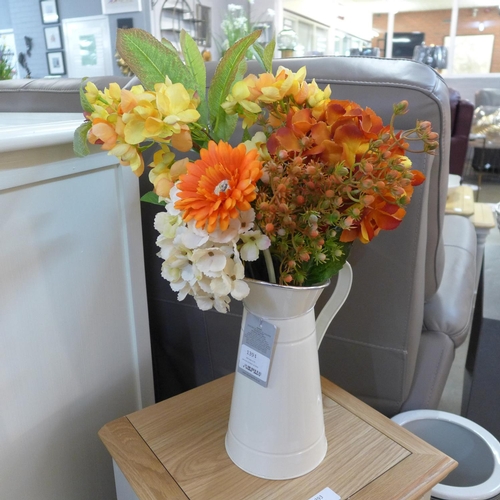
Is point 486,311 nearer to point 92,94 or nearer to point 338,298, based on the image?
point 338,298

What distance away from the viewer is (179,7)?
199 inches

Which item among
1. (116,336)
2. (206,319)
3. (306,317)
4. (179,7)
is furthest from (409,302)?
(179,7)

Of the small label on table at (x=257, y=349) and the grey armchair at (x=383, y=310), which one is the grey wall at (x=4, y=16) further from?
the small label on table at (x=257, y=349)

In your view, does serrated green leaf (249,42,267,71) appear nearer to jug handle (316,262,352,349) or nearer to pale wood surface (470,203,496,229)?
jug handle (316,262,352,349)

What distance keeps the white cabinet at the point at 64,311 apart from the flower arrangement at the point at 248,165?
16 cm

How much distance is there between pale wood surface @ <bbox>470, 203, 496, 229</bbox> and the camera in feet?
6.14

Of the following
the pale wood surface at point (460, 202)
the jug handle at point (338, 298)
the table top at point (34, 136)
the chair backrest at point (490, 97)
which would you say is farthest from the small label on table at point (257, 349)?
the chair backrest at point (490, 97)

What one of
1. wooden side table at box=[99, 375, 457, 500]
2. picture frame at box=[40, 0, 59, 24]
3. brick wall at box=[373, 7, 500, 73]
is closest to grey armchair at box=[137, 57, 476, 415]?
wooden side table at box=[99, 375, 457, 500]

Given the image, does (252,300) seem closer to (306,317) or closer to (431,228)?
(306,317)

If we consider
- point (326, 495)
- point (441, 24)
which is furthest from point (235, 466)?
point (441, 24)

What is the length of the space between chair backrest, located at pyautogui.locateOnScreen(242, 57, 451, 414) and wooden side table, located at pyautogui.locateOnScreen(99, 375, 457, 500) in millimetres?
111

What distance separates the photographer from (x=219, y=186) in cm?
44

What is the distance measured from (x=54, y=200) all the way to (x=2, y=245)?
0.10 meters

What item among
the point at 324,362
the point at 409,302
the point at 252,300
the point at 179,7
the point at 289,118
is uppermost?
the point at 179,7
